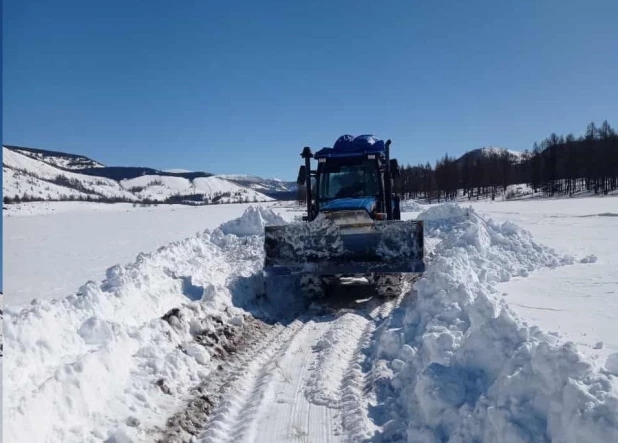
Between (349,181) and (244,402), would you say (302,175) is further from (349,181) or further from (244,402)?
(244,402)

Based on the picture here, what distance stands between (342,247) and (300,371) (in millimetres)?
3678

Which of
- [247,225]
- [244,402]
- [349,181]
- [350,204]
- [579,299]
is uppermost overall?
[349,181]

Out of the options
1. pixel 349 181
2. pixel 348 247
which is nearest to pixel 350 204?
pixel 348 247

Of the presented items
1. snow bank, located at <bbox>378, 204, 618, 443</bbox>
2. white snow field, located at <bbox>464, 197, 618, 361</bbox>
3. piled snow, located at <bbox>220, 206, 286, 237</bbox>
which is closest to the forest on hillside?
piled snow, located at <bbox>220, 206, 286, 237</bbox>

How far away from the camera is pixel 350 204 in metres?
8.86

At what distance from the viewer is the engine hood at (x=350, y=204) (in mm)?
8680

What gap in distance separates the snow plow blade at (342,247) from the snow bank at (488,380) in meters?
2.07

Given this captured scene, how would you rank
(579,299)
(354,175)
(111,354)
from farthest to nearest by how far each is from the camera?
(354,175), (579,299), (111,354)

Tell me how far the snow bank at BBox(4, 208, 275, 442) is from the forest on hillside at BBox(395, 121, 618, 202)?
→ 182 feet

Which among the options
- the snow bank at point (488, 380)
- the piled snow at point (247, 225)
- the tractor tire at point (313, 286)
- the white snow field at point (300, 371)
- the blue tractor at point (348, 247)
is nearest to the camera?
the snow bank at point (488, 380)

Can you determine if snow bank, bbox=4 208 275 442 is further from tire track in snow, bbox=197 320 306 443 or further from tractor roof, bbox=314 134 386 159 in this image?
tractor roof, bbox=314 134 386 159

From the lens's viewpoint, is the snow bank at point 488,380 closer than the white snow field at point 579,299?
Yes

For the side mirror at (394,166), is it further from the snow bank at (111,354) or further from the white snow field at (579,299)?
the snow bank at (111,354)

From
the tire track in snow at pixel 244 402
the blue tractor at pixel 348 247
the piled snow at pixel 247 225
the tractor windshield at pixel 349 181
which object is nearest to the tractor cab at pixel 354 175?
the tractor windshield at pixel 349 181
